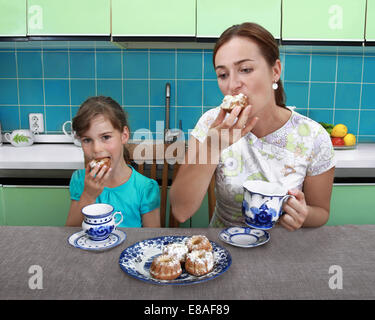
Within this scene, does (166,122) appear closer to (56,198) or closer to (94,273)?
(56,198)

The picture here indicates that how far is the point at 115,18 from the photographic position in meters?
1.93

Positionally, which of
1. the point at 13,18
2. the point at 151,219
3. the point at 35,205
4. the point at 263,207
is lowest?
the point at 35,205

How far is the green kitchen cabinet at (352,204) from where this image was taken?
6.08 feet

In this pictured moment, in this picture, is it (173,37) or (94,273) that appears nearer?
(94,273)

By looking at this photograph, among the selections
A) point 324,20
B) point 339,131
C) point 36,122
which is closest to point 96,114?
point 36,122

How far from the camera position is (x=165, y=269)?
2.44 ft

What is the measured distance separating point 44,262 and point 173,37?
4.85ft

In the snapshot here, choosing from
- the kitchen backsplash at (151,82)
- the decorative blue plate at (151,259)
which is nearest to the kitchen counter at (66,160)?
the kitchen backsplash at (151,82)

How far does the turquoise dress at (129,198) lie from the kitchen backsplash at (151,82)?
40.9 inches

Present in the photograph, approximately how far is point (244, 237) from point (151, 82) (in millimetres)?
1602

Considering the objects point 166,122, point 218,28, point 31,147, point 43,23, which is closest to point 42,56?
point 43,23

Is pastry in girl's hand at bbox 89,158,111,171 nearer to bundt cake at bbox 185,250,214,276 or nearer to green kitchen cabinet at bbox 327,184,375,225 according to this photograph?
bundt cake at bbox 185,250,214,276

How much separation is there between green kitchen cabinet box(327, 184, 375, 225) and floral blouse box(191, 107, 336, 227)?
0.70 metres

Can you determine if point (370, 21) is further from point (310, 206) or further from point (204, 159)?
point (204, 159)
